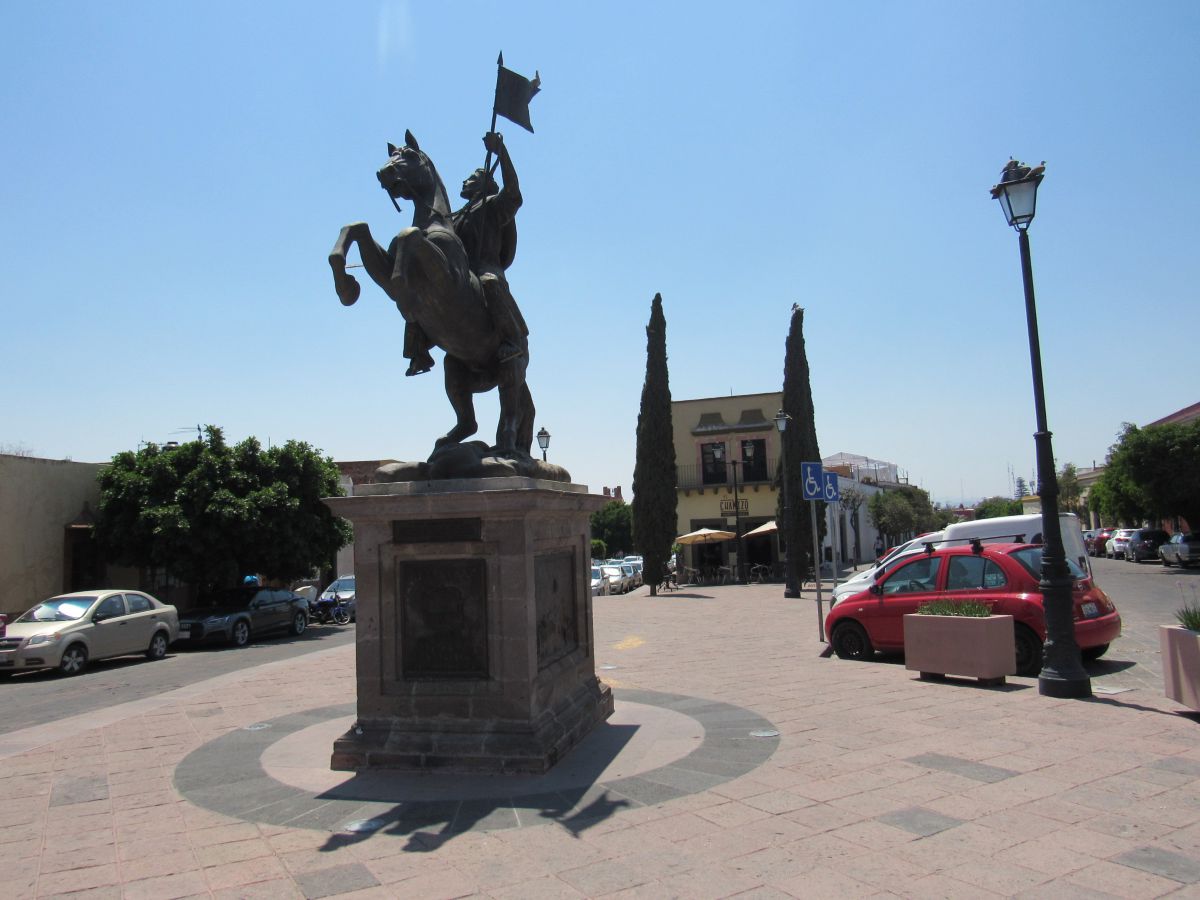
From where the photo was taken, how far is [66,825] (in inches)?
193

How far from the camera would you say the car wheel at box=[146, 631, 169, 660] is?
52.9 ft

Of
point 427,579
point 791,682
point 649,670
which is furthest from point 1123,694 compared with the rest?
point 427,579

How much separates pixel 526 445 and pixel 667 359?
27.7 meters

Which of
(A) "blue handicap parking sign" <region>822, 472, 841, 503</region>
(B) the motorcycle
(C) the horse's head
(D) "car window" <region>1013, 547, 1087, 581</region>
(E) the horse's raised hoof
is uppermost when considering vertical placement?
(C) the horse's head

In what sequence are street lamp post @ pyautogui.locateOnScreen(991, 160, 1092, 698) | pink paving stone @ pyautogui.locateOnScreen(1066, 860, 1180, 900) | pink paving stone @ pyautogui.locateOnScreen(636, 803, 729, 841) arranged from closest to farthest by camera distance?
Answer: pink paving stone @ pyautogui.locateOnScreen(1066, 860, 1180, 900) < pink paving stone @ pyautogui.locateOnScreen(636, 803, 729, 841) < street lamp post @ pyautogui.locateOnScreen(991, 160, 1092, 698)

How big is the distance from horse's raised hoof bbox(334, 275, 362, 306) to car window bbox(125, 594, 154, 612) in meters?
13.3

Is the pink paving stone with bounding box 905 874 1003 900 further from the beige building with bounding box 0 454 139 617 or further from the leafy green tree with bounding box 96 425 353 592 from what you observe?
the beige building with bounding box 0 454 139 617

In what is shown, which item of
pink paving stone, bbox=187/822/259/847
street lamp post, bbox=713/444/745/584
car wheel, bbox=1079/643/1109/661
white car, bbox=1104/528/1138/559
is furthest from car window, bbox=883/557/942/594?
white car, bbox=1104/528/1138/559

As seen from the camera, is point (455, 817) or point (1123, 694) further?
point (1123, 694)

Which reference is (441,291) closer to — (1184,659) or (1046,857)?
(1046,857)

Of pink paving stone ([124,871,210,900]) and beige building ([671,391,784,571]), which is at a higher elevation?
beige building ([671,391,784,571])

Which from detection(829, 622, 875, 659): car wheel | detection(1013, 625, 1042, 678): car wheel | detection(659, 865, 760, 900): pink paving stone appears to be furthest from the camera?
detection(829, 622, 875, 659): car wheel

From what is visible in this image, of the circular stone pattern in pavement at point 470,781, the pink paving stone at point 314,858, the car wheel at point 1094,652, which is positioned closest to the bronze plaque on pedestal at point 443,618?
the circular stone pattern in pavement at point 470,781

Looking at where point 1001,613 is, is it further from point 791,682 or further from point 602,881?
point 602,881
